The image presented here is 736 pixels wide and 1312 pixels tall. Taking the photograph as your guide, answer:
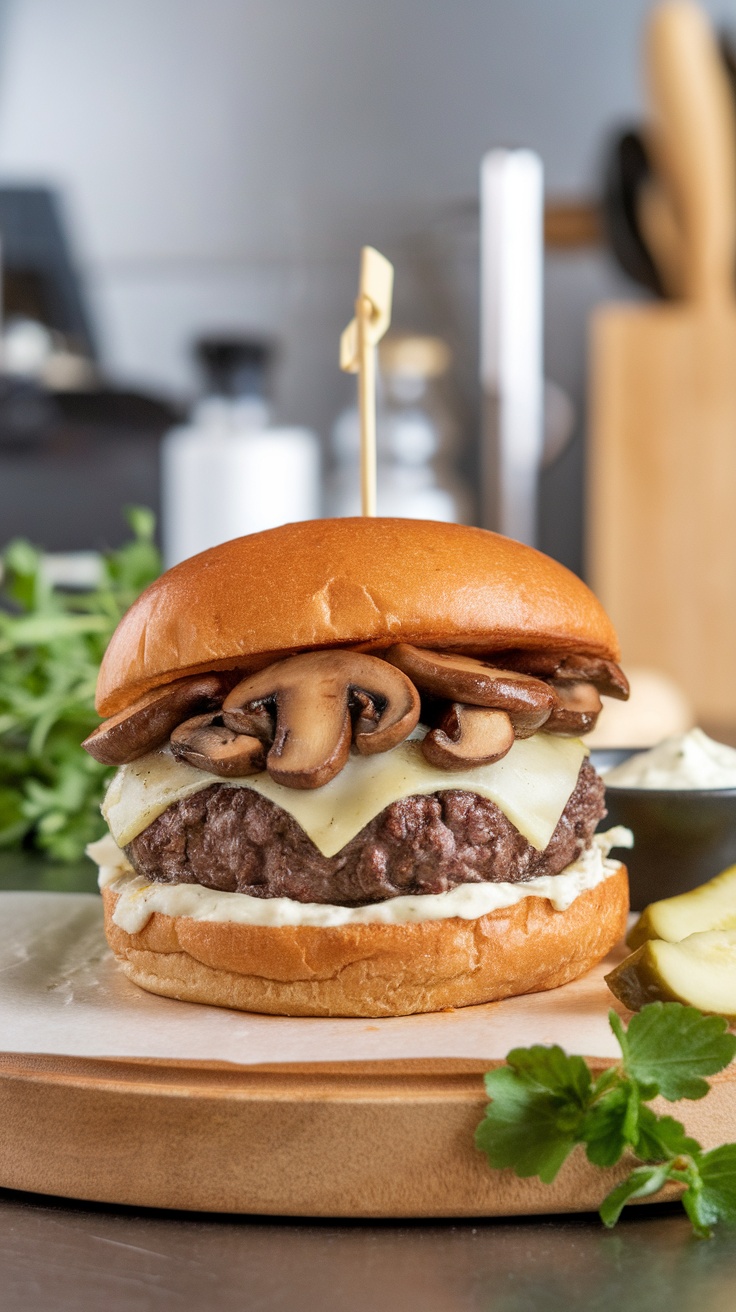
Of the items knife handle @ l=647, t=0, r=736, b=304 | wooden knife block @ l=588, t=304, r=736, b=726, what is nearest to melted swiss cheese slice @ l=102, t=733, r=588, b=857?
wooden knife block @ l=588, t=304, r=736, b=726

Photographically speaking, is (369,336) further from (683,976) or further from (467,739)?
(683,976)

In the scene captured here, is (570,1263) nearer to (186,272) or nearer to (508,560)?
(508,560)

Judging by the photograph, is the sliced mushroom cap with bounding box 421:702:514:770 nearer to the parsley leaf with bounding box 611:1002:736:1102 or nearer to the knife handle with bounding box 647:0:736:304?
the parsley leaf with bounding box 611:1002:736:1102

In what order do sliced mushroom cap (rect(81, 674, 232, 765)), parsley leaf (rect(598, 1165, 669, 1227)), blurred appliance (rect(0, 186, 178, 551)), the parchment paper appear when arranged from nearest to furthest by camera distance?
1. parsley leaf (rect(598, 1165, 669, 1227))
2. the parchment paper
3. sliced mushroom cap (rect(81, 674, 232, 765))
4. blurred appliance (rect(0, 186, 178, 551))

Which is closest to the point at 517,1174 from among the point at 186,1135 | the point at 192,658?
the point at 186,1135

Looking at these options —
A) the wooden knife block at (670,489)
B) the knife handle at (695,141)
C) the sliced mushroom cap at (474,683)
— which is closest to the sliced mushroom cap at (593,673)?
the sliced mushroom cap at (474,683)

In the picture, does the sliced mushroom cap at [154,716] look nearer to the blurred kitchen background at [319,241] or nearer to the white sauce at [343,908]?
the white sauce at [343,908]
